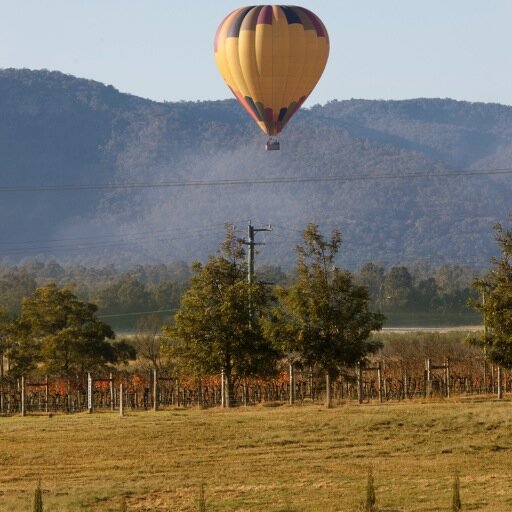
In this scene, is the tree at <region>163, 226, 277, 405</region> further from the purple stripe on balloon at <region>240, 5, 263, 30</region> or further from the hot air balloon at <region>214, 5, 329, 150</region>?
the purple stripe on balloon at <region>240, 5, 263, 30</region>

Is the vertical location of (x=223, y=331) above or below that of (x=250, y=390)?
above

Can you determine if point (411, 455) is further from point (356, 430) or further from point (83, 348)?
point (83, 348)

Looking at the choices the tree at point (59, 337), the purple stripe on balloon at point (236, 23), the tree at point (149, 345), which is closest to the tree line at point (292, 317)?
the tree at point (59, 337)

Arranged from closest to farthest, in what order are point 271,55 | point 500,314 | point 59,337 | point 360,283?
point 500,314 → point 59,337 → point 271,55 → point 360,283

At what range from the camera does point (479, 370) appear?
234 feet

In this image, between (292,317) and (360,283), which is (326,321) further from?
(360,283)

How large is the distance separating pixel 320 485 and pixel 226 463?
5296 mm

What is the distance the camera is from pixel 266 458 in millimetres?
39531

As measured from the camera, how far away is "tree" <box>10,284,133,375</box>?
223ft

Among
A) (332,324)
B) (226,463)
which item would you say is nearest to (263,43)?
(332,324)

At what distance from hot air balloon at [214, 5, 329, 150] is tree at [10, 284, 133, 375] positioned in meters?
12.6

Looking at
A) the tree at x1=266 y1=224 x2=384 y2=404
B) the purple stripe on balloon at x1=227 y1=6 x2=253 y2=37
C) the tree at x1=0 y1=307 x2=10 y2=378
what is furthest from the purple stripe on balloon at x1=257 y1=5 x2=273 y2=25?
the tree at x1=0 y1=307 x2=10 y2=378

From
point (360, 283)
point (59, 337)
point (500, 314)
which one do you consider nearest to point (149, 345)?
point (59, 337)

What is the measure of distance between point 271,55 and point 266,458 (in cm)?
3402
